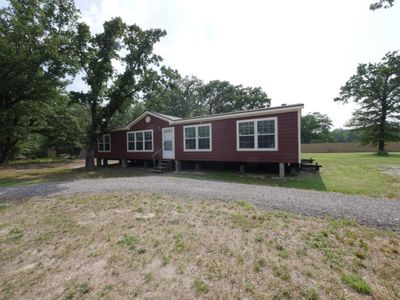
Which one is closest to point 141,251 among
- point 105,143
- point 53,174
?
point 53,174

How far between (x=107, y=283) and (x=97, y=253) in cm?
83

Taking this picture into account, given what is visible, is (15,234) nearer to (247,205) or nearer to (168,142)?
(247,205)

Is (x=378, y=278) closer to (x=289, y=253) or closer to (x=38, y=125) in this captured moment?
(x=289, y=253)

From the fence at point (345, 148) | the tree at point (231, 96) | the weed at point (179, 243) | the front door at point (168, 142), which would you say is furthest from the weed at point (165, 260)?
the tree at point (231, 96)

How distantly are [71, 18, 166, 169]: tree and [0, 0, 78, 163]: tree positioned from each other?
111 cm

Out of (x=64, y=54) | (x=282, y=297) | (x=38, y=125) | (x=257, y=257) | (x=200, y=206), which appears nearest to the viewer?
(x=282, y=297)

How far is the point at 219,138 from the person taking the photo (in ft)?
36.8

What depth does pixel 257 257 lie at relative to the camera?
9.85 ft

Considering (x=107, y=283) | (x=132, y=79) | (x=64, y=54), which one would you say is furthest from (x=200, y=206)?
(x=64, y=54)

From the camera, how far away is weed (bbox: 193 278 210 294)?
2.41 m

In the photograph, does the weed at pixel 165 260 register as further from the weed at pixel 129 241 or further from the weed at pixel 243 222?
the weed at pixel 243 222

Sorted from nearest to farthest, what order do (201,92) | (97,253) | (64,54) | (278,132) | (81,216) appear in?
(97,253), (81,216), (278,132), (64,54), (201,92)

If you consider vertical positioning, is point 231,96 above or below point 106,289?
above

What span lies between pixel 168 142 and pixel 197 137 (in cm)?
244
